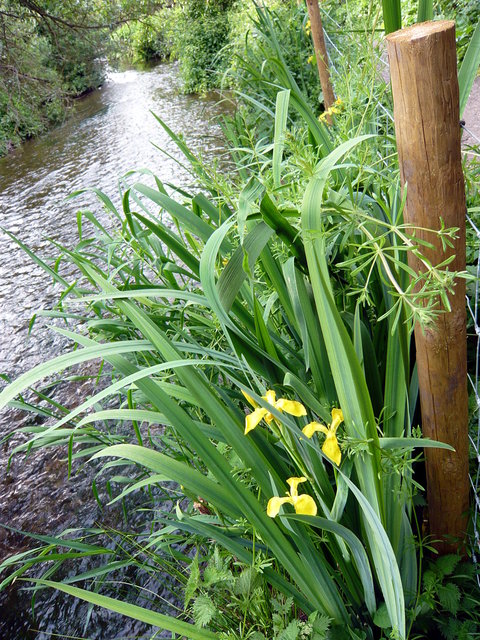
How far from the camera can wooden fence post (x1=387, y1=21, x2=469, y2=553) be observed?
857 millimetres

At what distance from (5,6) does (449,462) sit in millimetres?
11391

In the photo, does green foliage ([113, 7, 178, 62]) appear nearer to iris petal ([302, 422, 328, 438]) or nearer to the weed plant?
the weed plant

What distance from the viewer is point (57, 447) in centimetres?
288

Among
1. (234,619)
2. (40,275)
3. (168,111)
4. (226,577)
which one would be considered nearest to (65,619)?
(234,619)

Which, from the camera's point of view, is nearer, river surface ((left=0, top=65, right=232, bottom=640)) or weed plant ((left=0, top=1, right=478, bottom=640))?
weed plant ((left=0, top=1, right=478, bottom=640))

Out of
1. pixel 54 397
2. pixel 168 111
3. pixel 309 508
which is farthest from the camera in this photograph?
pixel 168 111

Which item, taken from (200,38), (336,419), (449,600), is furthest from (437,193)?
(200,38)

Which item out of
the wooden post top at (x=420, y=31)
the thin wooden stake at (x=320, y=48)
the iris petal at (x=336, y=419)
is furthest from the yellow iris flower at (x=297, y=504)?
the thin wooden stake at (x=320, y=48)

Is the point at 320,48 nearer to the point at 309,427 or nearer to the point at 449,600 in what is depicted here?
the point at 309,427

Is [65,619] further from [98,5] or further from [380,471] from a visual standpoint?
[98,5]

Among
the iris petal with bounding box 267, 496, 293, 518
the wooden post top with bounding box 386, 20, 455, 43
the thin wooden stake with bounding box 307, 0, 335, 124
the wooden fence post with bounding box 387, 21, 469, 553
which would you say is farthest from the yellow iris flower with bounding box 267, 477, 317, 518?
the thin wooden stake with bounding box 307, 0, 335, 124

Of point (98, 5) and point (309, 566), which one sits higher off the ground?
point (98, 5)

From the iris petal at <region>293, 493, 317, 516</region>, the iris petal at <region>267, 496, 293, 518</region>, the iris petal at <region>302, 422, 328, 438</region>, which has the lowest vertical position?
the iris petal at <region>293, 493, 317, 516</region>

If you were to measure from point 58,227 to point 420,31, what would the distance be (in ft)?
18.3
